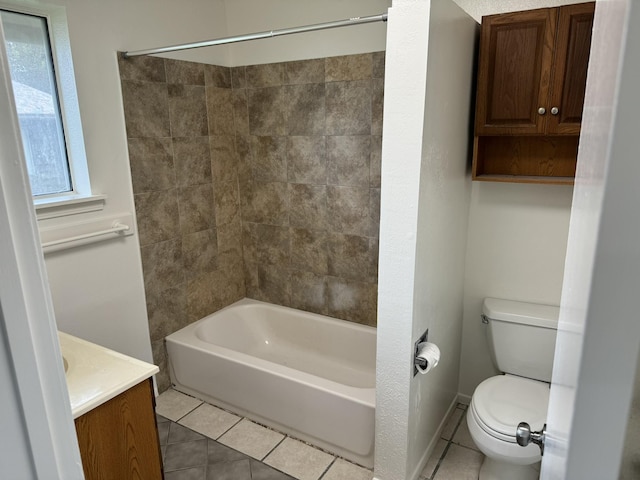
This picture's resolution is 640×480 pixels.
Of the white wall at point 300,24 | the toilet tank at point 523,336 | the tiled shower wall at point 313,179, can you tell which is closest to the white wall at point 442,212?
the toilet tank at point 523,336

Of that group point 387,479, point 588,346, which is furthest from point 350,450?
point 588,346

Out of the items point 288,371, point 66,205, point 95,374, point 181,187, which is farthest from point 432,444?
point 66,205

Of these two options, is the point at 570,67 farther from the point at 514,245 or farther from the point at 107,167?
the point at 107,167

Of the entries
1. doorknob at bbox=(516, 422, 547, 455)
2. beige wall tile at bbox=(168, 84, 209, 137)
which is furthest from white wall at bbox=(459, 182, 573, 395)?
beige wall tile at bbox=(168, 84, 209, 137)

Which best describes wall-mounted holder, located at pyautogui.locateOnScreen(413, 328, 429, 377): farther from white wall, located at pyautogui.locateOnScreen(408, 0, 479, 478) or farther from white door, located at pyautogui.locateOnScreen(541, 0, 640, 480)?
white door, located at pyautogui.locateOnScreen(541, 0, 640, 480)

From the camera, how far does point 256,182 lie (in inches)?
122

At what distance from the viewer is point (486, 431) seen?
6.04 feet

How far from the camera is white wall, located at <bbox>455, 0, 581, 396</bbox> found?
7.12 feet

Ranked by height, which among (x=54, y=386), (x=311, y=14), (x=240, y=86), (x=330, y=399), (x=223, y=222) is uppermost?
(x=311, y=14)

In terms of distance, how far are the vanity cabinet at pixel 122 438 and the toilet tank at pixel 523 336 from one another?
1.66m

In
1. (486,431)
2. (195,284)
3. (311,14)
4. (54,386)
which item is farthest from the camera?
(195,284)

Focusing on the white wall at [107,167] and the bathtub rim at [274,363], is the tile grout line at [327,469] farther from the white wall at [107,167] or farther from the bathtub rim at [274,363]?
the white wall at [107,167]

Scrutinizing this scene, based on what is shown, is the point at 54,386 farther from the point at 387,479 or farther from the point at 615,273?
the point at 387,479

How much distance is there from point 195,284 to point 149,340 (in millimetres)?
463
